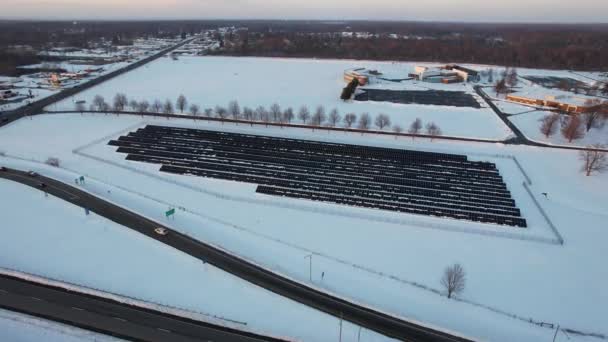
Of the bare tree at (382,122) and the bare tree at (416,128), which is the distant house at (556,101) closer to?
the bare tree at (416,128)

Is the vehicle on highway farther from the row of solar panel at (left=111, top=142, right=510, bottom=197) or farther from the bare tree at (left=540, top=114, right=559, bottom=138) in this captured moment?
the bare tree at (left=540, top=114, right=559, bottom=138)

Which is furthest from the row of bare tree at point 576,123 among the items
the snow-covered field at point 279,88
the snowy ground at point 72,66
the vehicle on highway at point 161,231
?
the snowy ground at point 72,66

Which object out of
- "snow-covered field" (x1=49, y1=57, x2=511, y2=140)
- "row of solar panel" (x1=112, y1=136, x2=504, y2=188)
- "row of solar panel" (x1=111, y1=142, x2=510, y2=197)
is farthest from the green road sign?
"snow-covered field" (x1=49, y1=57, x2=511, y2=140)

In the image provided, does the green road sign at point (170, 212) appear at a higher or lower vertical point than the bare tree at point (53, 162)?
lower

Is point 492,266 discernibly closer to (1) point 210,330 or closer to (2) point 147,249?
(1) point 210,330

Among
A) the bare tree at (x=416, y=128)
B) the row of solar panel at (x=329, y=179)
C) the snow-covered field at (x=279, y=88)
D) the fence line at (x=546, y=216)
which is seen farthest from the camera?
the snow-covered field at (x=279, y=88)

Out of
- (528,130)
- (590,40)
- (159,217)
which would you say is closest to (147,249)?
(159,217)

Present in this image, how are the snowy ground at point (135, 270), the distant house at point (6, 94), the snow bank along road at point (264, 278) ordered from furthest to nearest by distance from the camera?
the distant house at point (6, 94) < the snowy ground at point (135, 270) < the snow bank along road at point (264, 278)
